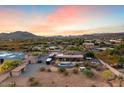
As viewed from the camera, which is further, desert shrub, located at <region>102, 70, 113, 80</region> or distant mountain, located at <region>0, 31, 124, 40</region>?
distant mountain, located at <region>0, 31, 124, 40</region>

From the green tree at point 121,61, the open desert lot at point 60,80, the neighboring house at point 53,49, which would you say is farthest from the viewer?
the neighboring house at point 53,49

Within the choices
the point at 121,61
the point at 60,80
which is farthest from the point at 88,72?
the point at 121,61

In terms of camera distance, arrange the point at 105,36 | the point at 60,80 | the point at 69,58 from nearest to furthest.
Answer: the point at 60,80 → the point at 69,58 → the point at 105,36

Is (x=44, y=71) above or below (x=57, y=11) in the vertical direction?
below

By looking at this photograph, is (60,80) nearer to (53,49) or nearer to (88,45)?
(53,49)

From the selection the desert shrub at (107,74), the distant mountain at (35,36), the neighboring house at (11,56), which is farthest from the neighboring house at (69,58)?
the neighboring house at (11,56)

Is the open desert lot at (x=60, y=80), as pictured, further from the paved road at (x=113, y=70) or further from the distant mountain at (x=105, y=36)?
the distant mountain at (x=105, y=36)

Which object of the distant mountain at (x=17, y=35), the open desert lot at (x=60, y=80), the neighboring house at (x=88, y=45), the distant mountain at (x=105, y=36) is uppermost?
the distant mountain at (x=17, y=35)

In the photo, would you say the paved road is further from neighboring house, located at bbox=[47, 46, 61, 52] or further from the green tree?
neighboring house, located at bbox=[47, 46, 61, 52]

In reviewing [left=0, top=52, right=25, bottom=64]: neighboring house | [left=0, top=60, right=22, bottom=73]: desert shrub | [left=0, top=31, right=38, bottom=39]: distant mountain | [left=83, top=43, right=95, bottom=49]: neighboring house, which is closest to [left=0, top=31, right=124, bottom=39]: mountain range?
[left=0, top=31, right=38, bottom=39]: distant mountain
